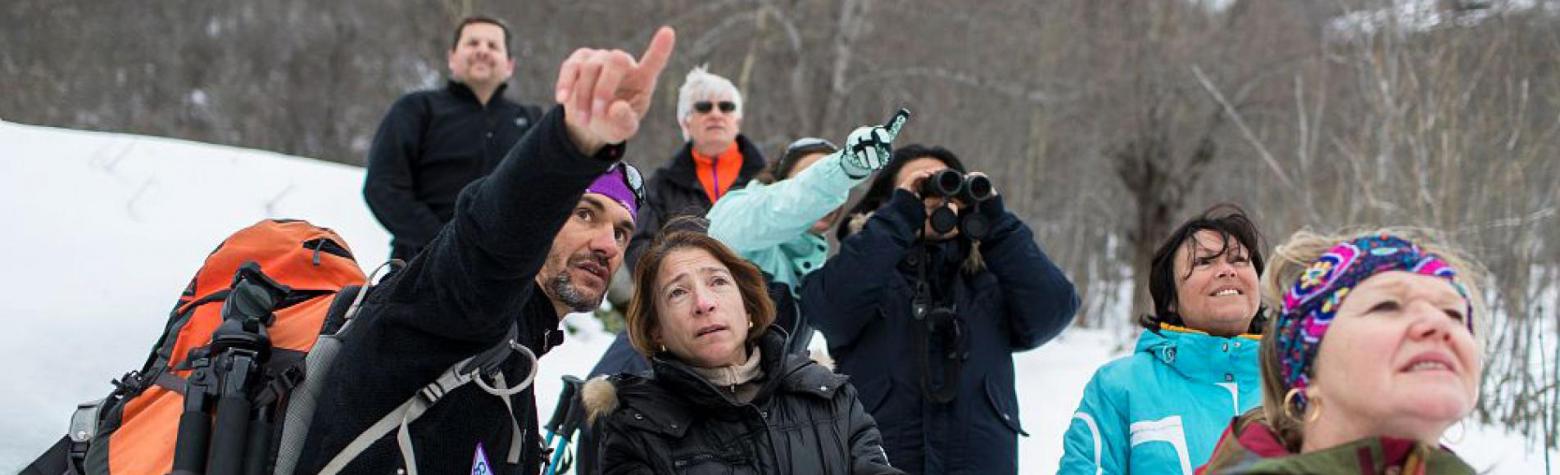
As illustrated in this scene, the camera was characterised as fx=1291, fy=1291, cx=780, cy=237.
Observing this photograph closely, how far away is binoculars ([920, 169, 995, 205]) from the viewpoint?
3422mm

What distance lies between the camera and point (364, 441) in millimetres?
2074

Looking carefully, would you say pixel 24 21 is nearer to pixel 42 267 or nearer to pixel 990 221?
pixel 42 267

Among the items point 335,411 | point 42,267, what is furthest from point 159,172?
point 335,411

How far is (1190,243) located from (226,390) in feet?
7.12

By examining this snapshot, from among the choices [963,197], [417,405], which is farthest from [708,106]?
[417,405]

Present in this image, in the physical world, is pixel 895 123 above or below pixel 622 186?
above

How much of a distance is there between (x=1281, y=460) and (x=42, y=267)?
5338 mm

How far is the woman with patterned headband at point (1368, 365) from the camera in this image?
66.9 inches

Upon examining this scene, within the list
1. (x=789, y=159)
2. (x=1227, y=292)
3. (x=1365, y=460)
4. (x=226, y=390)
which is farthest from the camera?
(x=789, y=159)

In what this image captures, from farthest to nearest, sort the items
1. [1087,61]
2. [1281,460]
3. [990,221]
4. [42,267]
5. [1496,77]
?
[1087,61] → [1496,77] → [42,267] → [990,221] → [1281,460]

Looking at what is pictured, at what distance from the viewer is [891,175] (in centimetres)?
388

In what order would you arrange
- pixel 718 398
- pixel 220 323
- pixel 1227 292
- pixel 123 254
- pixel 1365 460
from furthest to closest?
1. pixel 123 254
2. pixel 1227 292
3. pixel 718 398
4. pixel 220 323
5. pixel 1365 460

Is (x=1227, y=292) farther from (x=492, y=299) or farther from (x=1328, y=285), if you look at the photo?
(x=492, y=299)

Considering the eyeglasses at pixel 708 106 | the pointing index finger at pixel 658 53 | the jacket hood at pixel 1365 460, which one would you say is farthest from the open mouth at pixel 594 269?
the eyeglasses at pixel 708 106
